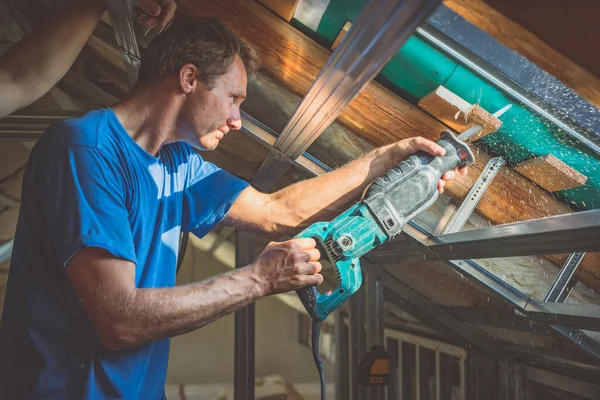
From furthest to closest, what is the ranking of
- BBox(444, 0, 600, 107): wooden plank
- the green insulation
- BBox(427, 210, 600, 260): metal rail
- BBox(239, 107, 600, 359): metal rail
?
BBox(239, 107, 600, 359): metal rail, the green insulation, BBox(427, 210, 600, 260): metal rail, BBox(444, 0, 600, 107): wooden plank

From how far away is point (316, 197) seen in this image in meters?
1.29

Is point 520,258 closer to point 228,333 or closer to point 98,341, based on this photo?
point 98,341

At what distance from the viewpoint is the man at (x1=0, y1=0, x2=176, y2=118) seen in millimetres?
1079

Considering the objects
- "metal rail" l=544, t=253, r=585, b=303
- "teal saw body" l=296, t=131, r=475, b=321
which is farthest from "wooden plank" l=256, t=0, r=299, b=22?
"metal rail" l=544, t=253, r=585, b=303

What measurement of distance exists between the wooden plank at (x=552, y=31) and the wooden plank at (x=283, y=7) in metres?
0.48

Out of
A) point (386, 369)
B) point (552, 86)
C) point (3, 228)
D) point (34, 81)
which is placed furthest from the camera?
point (3, 228)

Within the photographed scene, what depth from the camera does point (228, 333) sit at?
14.5 ft

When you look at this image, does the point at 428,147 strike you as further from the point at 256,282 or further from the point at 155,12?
the point at 155,12

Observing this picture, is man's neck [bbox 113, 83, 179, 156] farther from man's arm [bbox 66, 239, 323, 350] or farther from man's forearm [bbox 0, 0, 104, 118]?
man's arm [bbox 66, 239, 323, 350]

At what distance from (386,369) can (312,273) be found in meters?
1.47

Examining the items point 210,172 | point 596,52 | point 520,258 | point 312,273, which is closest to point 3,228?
point 210,172

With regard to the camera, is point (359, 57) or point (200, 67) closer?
point (359, 57)

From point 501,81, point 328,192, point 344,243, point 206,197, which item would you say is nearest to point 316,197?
point 328,192

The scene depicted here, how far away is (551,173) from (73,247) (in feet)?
3.54
